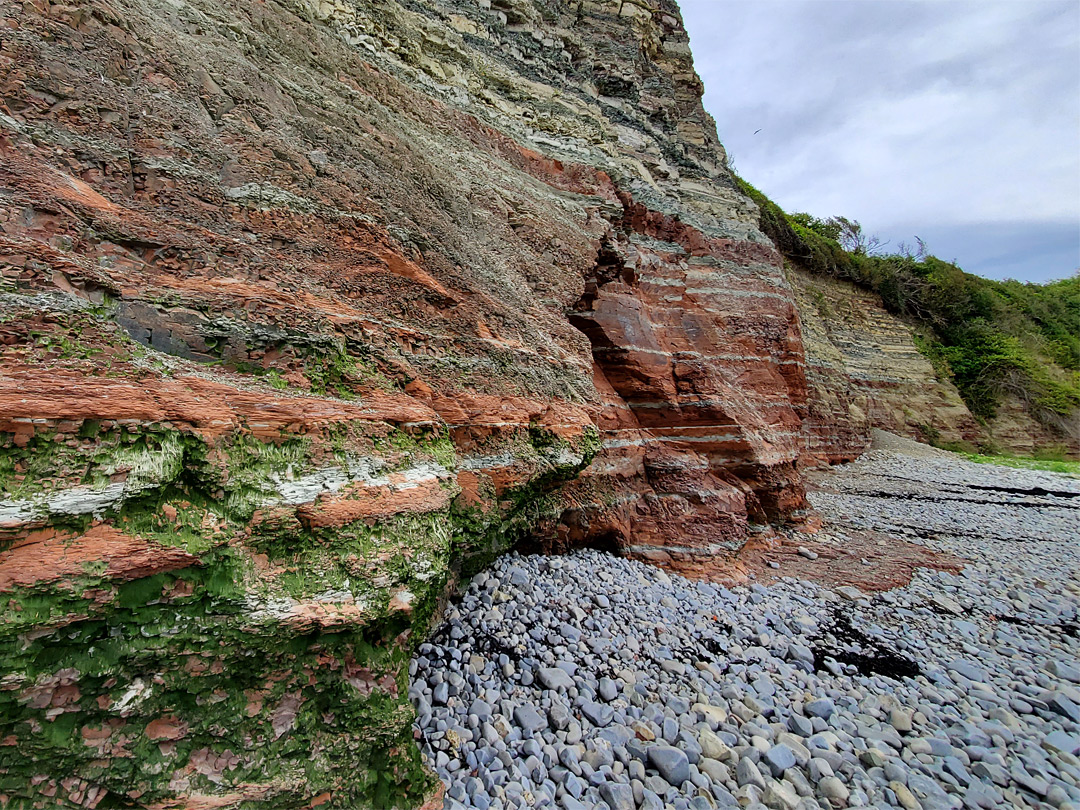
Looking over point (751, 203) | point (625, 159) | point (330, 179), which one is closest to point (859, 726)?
point (330, 179)

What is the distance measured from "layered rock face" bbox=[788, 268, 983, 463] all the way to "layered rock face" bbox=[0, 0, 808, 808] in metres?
14.8

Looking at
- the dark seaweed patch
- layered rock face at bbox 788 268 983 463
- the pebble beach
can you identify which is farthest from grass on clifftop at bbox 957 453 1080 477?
the dark seaweed patch

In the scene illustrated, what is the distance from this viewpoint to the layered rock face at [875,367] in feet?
53.2

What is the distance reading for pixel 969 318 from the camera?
21797 millimetres

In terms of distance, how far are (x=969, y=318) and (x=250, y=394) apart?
29561 mm

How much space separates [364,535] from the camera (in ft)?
7.43

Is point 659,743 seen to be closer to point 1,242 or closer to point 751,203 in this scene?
point 1,242

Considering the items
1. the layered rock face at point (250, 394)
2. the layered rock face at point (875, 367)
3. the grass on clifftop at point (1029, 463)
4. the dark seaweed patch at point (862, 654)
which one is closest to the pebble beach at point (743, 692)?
the dark seaweed patch at point (862, 654)

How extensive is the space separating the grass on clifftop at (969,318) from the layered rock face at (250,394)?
16153 mm

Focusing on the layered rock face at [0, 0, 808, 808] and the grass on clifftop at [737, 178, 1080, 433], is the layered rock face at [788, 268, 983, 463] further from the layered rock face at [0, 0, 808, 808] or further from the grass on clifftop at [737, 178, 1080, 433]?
the layered rock face at [0, 0, 808, 808]

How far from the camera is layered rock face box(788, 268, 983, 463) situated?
53.2 feet

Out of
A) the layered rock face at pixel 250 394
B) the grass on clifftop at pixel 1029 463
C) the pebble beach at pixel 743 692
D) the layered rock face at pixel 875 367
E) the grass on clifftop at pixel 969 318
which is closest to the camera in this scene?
the layered rock face at pixel 250 394

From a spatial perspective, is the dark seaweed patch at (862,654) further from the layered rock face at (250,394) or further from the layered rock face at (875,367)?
the layered rock face at (875,367)

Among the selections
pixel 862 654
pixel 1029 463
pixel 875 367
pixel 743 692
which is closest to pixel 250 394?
pixel 743 692
